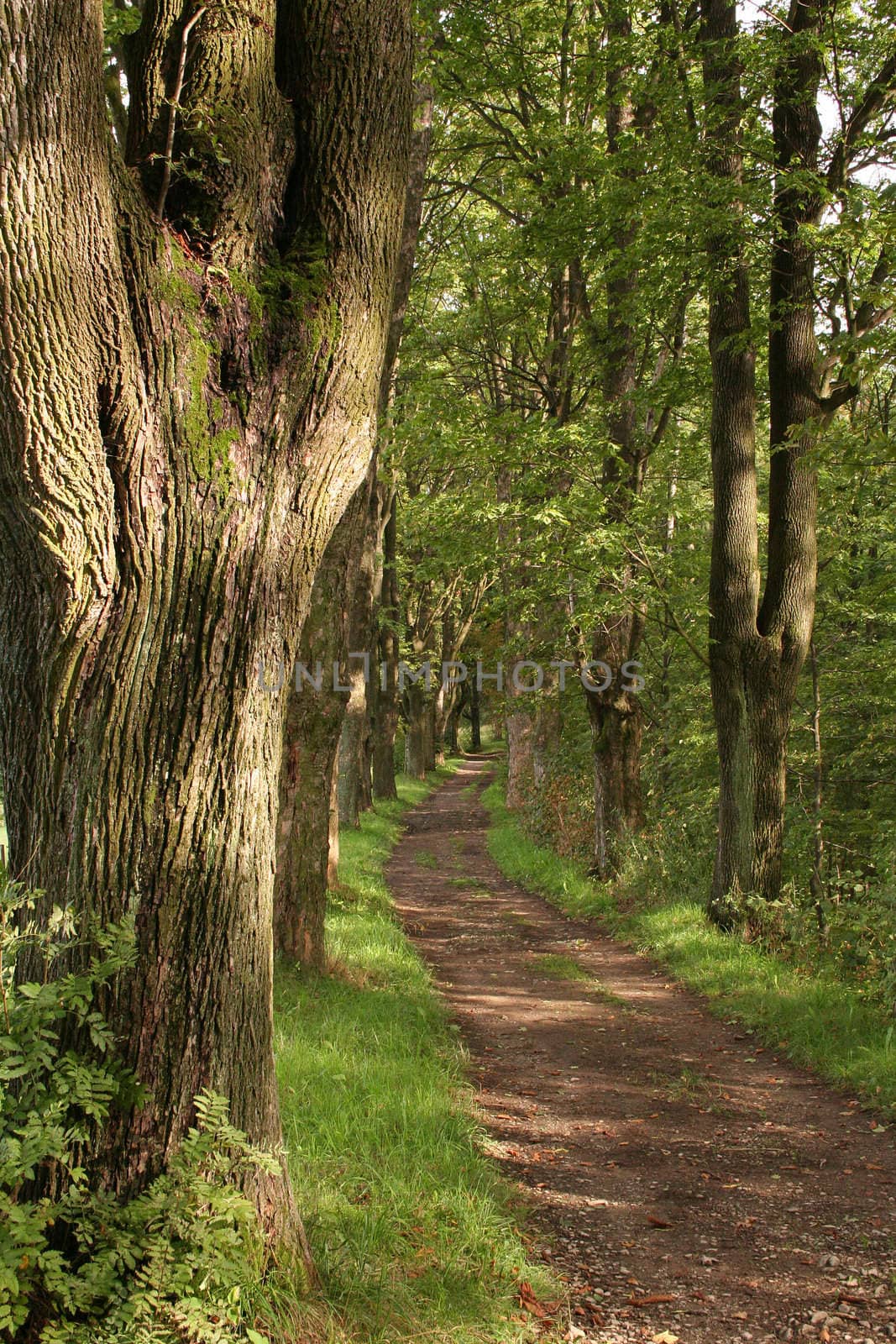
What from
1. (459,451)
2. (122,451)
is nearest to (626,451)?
(459,451)

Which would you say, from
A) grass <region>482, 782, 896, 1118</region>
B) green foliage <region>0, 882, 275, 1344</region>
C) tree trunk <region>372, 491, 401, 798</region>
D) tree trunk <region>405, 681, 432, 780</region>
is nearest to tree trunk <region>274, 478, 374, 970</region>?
grass <region>482, 782, 896, 1118</region>

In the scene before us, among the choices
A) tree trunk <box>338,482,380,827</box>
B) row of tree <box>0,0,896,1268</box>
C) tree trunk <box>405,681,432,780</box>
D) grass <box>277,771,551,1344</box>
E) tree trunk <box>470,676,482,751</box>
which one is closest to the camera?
row of tree <box>0,0,896,1268</box>

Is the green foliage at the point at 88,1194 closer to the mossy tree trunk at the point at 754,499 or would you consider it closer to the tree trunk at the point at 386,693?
the mossy tree trunk at the point at 754,499

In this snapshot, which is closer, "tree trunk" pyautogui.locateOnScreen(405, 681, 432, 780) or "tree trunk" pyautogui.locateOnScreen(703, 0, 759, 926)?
"tree trunk" pyautogui.locateOnScreen(703, 0, 759, 926)

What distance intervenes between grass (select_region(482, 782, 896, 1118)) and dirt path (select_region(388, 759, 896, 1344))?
210 mm

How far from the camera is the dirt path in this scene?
405cm

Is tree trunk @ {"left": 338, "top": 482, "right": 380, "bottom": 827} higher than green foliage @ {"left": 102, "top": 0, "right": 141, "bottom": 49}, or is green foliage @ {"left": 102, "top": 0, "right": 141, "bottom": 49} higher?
green foliage @ {"left": 102, "top": 0, "right": 141, "bottom": 49}

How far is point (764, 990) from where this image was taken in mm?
8070

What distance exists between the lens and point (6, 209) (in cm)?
253

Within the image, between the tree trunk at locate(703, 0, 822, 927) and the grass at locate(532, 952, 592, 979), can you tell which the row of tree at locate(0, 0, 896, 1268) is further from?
the grass at locate(532, 952, 592, 979)

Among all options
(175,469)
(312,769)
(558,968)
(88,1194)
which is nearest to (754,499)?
(558,968)

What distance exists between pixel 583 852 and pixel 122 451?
13205 millimetres

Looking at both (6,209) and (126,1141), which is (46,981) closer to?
(126,1141)

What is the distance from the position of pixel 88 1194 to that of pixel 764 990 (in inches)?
250
